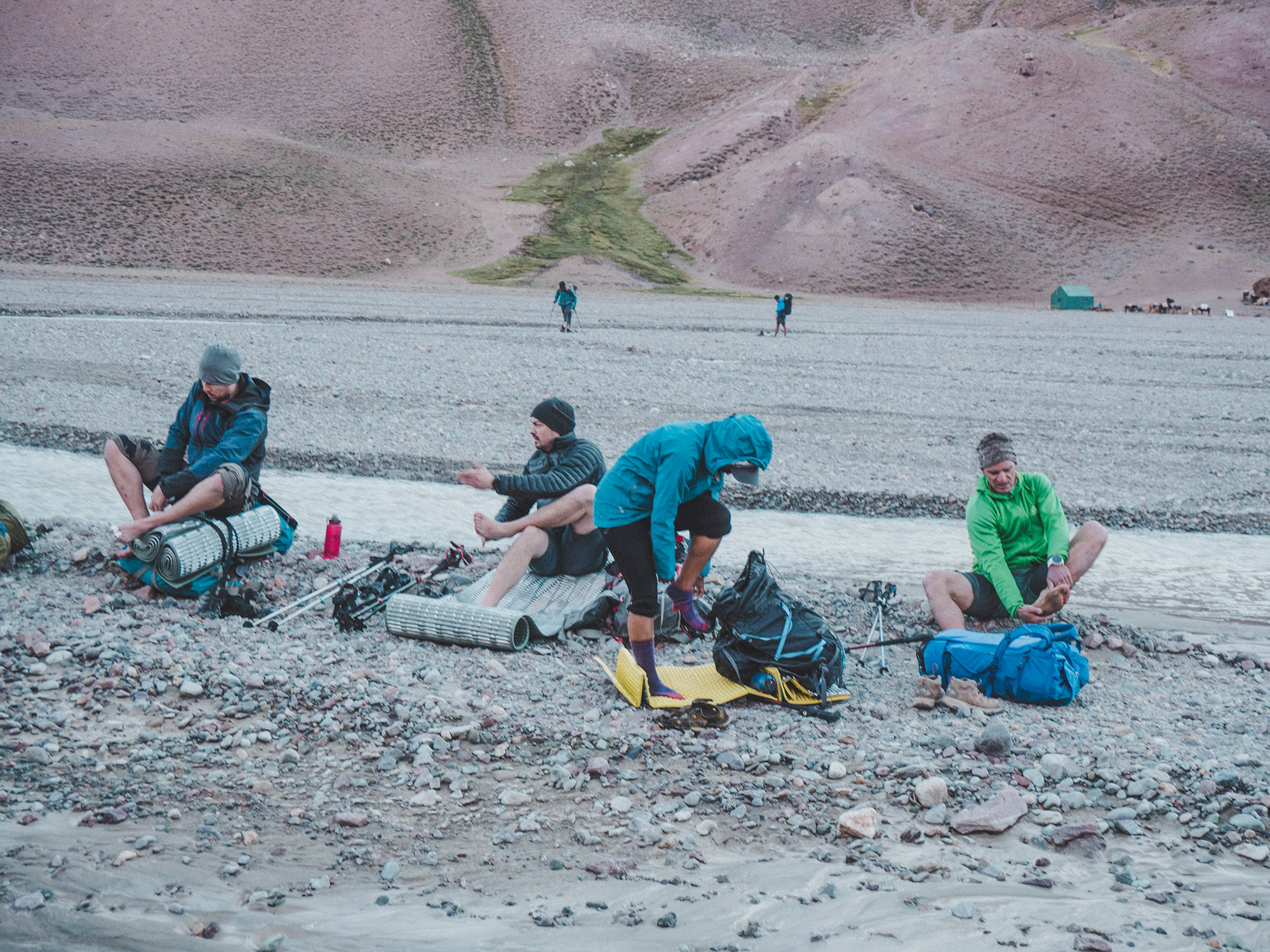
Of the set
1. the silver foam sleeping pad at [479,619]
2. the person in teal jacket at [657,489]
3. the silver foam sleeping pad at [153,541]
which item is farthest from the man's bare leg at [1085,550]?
the silver foam sleeping pad at [153,541]

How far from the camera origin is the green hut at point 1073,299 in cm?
4844

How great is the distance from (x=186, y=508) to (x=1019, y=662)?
500 cm

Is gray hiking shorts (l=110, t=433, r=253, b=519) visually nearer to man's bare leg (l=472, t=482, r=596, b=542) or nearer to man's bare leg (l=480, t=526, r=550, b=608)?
man's bare leg (l=472, t=482, r=596, b=542)

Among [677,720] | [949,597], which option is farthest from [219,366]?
[949,597]

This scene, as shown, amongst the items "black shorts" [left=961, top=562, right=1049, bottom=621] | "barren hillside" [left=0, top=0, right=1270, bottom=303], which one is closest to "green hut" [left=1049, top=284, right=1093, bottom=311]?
"barren hillside" [left=0, top=0, right=1270, bottom=303]

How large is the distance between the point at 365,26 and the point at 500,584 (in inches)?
3633

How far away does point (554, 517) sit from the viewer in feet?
21.1

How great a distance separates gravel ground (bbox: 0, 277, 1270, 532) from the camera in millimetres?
11648

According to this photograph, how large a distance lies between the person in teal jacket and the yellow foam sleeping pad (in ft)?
0.21

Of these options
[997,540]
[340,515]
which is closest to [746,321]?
[340,515]

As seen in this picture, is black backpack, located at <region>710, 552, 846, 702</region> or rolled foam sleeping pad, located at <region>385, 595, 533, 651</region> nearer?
black backpack, located at <region>710, 552, 846, 702</region>

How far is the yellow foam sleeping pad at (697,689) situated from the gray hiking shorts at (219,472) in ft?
9.19

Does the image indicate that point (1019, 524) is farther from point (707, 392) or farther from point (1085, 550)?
point (707, 392)

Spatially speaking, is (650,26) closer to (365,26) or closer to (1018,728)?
(365,26)
